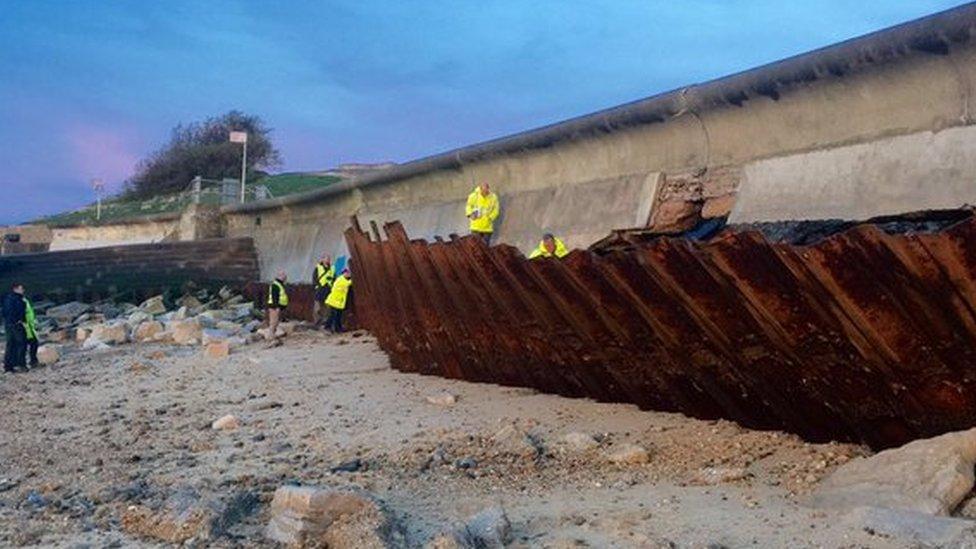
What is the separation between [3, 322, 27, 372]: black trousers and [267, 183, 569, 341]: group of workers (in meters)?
3.44

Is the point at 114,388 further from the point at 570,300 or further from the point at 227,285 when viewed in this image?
the point at 227,285

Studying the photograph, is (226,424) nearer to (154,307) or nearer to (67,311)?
(154,307)

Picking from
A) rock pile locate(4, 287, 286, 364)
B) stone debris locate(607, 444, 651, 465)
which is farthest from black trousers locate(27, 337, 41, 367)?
stone debris locate(607, 444, 651, 465)

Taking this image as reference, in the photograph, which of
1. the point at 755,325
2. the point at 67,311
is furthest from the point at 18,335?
the point at 755,325

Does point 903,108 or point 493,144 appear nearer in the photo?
point 903,108

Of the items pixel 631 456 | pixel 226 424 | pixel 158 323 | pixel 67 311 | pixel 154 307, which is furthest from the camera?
pixel 67 311

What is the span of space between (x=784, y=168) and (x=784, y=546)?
15.0ft

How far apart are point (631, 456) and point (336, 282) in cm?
1051

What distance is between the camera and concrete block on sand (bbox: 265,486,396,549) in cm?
453

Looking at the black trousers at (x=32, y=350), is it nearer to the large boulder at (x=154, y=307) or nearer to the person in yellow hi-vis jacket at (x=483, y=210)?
the large boulder at (x=154, y=307)

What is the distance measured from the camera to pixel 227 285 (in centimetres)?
2336

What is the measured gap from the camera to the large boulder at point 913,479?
4355 mm

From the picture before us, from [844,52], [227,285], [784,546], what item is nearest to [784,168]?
[844,52]

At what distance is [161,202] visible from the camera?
1986 inches
